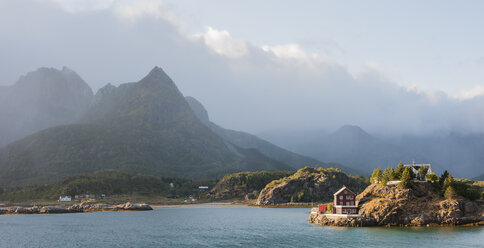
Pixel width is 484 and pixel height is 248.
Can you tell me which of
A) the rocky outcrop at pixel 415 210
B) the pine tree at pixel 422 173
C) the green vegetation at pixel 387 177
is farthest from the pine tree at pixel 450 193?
the green vegetation at pixel 387 177

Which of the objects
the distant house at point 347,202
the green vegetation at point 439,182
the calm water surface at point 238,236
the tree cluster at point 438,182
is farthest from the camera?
the distant house at point 347,202

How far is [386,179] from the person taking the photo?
148 m

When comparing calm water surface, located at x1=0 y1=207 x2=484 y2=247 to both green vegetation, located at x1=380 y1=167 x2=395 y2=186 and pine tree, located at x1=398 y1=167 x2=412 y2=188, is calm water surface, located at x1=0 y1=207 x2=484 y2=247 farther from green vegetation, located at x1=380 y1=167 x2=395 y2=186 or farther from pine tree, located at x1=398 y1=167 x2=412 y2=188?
green vegetation, located at x1=380 y1=167 x2=395 y2=186

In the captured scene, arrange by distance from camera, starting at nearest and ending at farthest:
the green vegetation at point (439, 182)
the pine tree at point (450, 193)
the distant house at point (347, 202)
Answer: the pine tree at point (450, 193) → the green vegetation at point (439, 182) → the distant house at point (347, 202)

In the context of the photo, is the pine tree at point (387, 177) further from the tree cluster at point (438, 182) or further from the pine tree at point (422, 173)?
the pine tree at point (422, 173)

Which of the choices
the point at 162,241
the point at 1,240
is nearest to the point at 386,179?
the point at 162,241

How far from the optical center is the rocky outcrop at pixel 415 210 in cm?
13285

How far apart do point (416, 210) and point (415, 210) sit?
296 millimetres

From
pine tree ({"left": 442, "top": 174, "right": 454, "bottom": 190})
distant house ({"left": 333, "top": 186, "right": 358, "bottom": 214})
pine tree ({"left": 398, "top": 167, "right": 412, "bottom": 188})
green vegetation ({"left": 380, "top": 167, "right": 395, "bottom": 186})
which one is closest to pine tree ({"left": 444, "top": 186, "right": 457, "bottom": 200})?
pine tree ({"left": 442, "top": 174, "right": 454, "bottom": 190})

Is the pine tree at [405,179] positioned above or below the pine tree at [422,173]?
below

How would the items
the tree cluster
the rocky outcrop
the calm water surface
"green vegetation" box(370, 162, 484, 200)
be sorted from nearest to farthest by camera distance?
the calm water surface
the rocky outcrop
the tree cluster
"green vegetation" box(370, 162, 484, 200)

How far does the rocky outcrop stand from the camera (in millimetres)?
132850

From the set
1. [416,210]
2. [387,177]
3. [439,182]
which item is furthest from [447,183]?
[387,177]

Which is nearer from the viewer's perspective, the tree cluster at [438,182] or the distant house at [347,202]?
the tree cluster at [438,182]
